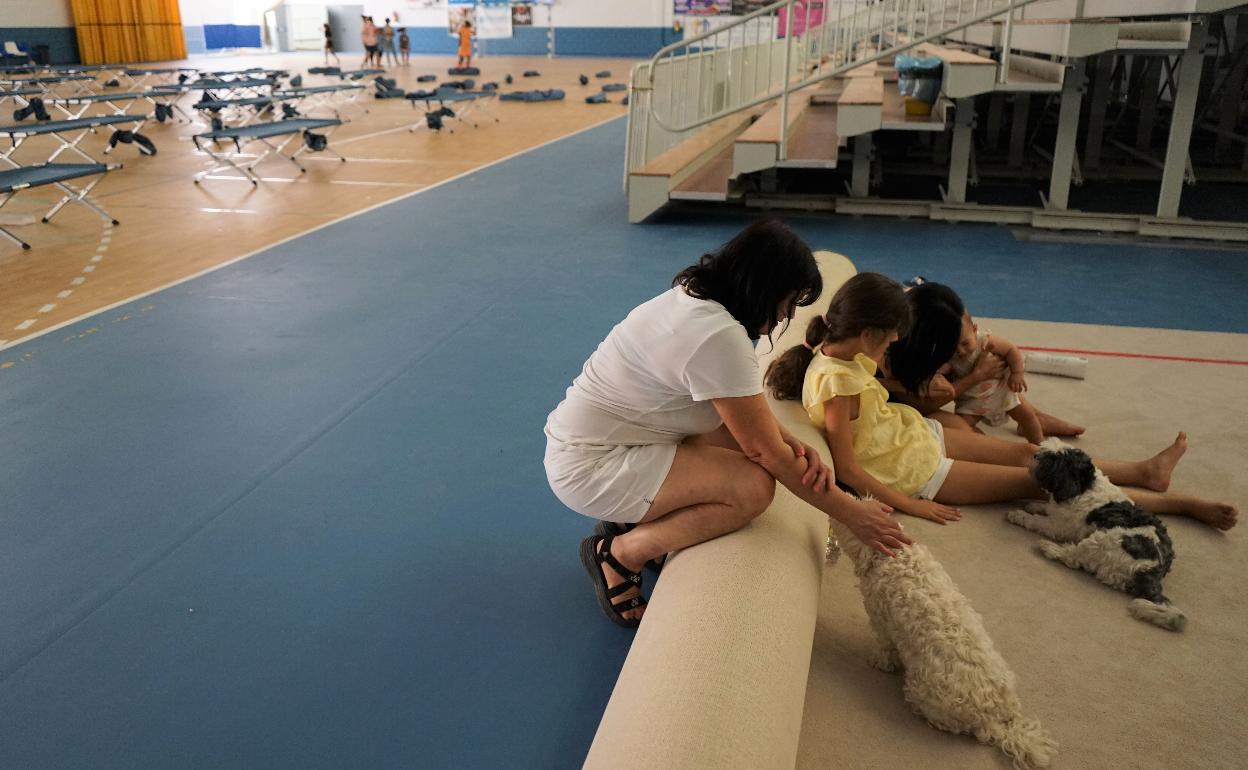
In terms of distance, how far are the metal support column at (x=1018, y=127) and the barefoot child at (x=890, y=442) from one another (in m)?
6.39

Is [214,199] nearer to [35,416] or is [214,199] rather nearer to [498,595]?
[35,416]

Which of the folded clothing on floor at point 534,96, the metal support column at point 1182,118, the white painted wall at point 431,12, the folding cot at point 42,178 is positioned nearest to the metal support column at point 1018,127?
the metal support column at point 1182,118

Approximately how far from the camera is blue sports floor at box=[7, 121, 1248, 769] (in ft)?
6.81

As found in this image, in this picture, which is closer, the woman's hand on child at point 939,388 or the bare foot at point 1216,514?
the bare foot at point 1216,514

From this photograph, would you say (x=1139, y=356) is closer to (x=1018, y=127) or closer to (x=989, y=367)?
(x=989, y=367)

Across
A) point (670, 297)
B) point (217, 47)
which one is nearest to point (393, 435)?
point (670, 297)

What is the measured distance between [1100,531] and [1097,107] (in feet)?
23.5

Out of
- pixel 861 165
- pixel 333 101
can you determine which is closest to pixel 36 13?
pixel 333 101

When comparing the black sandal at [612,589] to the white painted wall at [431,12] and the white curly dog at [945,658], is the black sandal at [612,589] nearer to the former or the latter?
the white curly dog at [945,658]

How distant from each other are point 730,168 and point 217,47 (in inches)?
1197

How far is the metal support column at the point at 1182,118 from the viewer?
5676mm

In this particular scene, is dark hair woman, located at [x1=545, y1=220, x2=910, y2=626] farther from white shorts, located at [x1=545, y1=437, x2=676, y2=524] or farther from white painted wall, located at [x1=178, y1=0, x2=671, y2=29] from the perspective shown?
white painted wall, located at [x1=178, y1=0, x2=671, y2=29]

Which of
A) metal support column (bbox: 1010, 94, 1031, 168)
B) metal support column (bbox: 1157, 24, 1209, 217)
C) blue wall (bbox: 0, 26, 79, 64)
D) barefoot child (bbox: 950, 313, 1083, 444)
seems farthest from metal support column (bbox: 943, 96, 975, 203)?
blue wall (bbox: 0, 26, 79, 64)

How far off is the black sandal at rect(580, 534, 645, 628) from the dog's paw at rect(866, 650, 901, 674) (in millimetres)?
592
